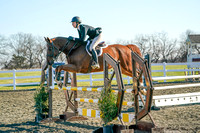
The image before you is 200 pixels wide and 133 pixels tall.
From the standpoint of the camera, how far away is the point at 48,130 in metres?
5.41

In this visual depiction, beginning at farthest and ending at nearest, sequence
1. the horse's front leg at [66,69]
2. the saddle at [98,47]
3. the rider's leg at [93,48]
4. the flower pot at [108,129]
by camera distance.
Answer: the saddle at [98,47]
the rider's leg at [93,48]
the horse's front leg at [66,69]
the flower pot at [108,129]

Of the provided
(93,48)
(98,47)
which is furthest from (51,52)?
(98,47)

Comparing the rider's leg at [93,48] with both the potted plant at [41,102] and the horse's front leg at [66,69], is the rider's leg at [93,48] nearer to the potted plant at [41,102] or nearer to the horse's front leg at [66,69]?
the horse's front leg at [66,69]

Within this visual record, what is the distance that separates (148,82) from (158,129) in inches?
33.1

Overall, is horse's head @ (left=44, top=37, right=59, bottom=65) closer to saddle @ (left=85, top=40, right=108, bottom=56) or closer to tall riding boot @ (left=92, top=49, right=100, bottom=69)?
saddle @ (left=85, top=40, right=108, bottom=56)

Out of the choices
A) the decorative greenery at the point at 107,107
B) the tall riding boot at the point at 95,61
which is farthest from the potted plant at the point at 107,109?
the tall riding boot at the point at 95,61

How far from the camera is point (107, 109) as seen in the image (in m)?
4.49

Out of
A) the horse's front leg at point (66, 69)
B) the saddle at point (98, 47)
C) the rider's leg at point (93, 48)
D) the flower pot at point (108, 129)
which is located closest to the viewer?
the flower pot at point (108, 129)

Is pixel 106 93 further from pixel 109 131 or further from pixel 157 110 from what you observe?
pixel 157 110

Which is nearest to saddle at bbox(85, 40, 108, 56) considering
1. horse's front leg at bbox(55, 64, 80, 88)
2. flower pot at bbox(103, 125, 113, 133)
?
horse's front leg at bbox(55, 64, 80, 88)

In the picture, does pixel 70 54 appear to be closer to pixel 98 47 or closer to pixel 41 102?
pixel 98 47

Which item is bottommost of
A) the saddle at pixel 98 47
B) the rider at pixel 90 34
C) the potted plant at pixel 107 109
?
the potted plant at pixel 107 109

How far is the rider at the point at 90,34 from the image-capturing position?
620 cm

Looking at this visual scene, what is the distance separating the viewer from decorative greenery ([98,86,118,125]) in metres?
4.47
